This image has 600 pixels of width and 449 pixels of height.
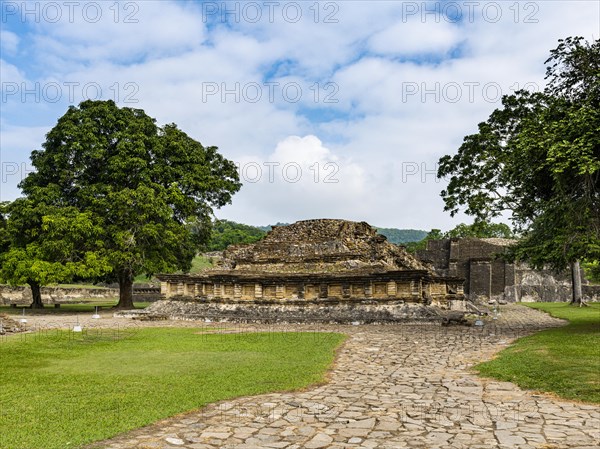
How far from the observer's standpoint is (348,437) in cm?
533

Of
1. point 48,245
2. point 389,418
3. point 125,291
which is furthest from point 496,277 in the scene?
point 389,418

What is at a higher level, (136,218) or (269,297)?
(136,218)

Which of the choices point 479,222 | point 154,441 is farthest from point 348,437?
point 479,222

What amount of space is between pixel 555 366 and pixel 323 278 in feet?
38.1

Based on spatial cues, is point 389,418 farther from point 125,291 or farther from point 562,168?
point 125,291

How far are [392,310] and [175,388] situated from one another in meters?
12.2

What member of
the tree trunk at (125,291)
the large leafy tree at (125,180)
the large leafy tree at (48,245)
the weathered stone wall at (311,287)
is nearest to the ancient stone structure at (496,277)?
the weathered stone wall at (311,287)

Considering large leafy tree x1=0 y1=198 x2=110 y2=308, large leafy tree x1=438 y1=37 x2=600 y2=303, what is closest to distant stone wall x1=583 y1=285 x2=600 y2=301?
large leafy tree x1=438 y1=37 x2=600 y2=303

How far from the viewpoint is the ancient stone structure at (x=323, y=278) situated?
18953mm

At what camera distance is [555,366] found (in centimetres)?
901

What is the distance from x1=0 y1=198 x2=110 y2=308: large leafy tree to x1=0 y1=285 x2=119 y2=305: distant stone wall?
479 inches

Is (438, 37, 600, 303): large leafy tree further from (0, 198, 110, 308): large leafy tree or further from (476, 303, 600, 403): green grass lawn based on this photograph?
(0, 198, 110, 308): large leafy tree

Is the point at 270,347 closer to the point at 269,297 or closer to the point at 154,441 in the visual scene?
the point at 154,441

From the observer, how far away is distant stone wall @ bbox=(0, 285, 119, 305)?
1374 inches
